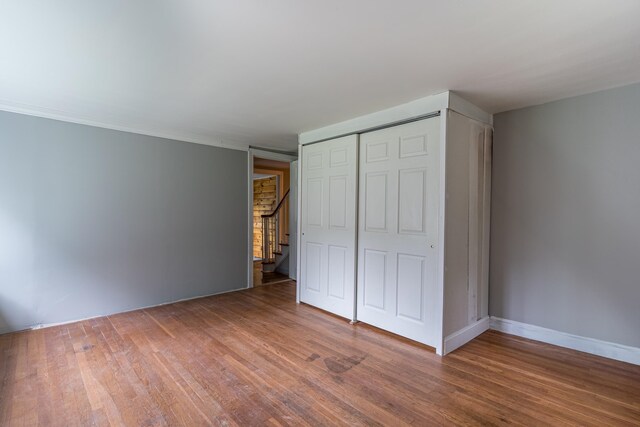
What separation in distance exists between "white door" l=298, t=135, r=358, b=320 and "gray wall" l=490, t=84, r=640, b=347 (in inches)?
61.3

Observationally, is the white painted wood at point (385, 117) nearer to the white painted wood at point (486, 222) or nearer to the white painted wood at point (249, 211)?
the white painted wood at point (486, 222)

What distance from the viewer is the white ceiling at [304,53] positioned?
155 cm

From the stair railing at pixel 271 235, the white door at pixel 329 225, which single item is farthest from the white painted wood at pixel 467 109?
the stair railing at pixel 271 235

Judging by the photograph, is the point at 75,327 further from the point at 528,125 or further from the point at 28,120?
the point at 528,125

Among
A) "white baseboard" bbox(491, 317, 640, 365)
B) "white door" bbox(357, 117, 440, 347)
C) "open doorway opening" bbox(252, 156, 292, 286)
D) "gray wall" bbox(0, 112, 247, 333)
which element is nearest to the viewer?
"white baseboard" bbox(491, 317, 640, 365)

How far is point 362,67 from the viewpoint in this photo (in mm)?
2166

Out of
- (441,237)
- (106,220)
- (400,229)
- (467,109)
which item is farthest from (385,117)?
(106,220)

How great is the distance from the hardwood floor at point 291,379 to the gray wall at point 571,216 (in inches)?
15.8

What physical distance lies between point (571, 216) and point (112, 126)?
5042 millimetres

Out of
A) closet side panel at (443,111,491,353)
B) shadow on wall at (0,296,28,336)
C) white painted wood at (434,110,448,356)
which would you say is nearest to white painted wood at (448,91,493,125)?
closet side panel at (443,111,491,353)

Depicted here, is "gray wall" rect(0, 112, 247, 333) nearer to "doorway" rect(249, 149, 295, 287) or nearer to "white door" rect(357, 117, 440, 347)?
"doorway" rect(249, 149, 295, 287)

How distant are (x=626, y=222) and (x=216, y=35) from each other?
3456 mm

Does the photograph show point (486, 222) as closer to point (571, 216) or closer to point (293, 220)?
point (571, 216)

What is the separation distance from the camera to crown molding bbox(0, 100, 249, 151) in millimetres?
3070
